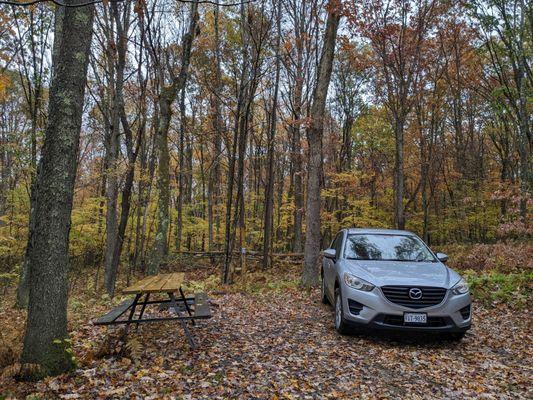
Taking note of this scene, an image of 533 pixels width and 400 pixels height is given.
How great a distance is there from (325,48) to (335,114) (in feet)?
50.6

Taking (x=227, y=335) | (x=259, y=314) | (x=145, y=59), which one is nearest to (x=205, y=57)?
(x=145, y=59)

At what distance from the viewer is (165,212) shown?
1051 cm

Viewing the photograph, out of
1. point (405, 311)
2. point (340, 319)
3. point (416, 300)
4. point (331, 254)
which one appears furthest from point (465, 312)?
point (331, 254)

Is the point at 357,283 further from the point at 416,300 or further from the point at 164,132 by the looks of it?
the point at 164,132

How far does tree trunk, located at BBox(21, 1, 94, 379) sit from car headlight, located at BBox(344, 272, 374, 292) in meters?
3.85

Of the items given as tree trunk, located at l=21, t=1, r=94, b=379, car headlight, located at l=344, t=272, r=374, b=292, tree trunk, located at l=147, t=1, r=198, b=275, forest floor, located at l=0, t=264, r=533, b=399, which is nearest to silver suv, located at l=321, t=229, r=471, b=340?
car headlight, located at l=344, t=272, r=374, b=292

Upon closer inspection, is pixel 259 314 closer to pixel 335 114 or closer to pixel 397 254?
pixel 397 254

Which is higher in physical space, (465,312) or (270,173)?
(270,173)

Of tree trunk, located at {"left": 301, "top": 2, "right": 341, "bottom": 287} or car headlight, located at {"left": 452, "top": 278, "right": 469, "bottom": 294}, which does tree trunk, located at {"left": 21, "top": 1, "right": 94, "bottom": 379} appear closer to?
car headlight, located at {"left": 452, "top": 278, "right": 469, "bottom": 294}

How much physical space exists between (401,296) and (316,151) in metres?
5.72

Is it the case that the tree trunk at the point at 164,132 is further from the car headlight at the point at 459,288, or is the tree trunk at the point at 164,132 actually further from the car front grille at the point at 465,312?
the car front grille at the point at 465,312

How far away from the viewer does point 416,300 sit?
530 cm

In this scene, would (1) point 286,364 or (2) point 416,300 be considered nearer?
(1) point 286,364

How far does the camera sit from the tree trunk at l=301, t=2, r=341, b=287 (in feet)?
33.4
